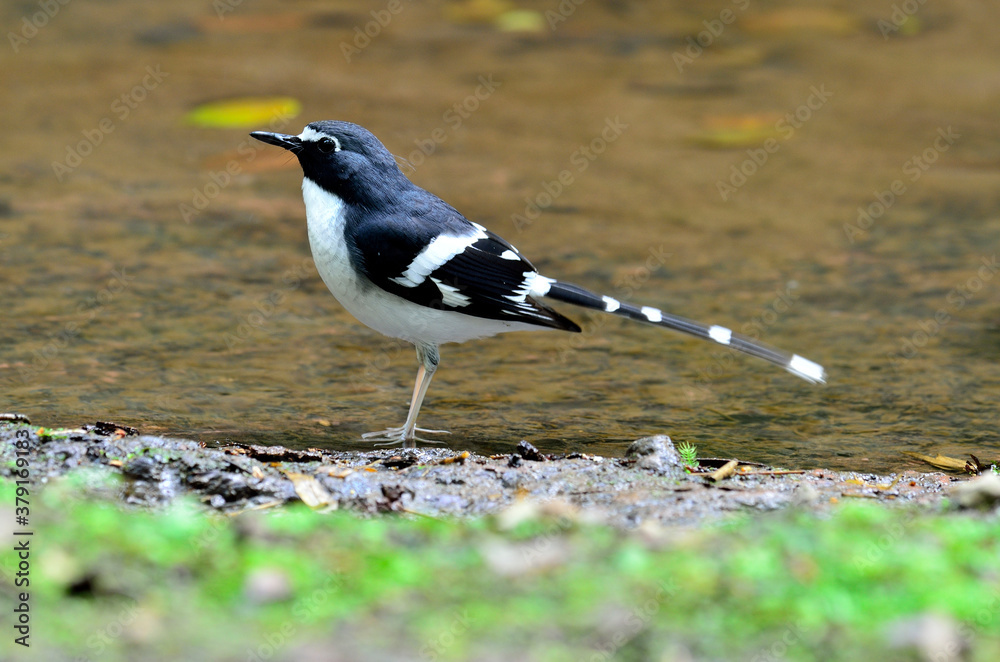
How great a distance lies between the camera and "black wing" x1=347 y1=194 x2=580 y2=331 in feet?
16.8

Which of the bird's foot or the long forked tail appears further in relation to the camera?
the long forked tail

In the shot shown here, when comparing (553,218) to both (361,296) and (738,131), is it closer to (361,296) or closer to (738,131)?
(738,131)

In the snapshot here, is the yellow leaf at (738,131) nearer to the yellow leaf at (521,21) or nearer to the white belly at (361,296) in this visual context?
the yellow leaf at (521,21)

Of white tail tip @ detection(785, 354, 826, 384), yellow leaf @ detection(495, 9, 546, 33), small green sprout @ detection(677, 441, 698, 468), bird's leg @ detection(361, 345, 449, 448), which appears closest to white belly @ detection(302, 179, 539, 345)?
bird's leg @ detection(361, 345, 449, 448)

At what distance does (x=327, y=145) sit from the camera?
524cm

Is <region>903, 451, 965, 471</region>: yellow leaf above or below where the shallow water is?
above

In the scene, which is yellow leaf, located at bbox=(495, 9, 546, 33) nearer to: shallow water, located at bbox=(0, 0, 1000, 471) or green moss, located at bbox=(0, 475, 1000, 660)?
shallow water, located at bbox=(0, 0, 1000, 471)

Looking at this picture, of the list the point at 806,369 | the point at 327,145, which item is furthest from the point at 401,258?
the point at 806,369

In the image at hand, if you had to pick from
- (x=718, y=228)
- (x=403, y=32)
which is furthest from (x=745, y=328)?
(x=403, y=32)

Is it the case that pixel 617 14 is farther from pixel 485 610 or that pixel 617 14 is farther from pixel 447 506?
pixel 485 610

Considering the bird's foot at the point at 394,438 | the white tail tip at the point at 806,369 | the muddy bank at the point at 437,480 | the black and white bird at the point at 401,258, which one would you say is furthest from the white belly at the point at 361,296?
the white tail tip at the point at 806,369

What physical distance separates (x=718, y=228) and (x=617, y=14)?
5886 millimetres

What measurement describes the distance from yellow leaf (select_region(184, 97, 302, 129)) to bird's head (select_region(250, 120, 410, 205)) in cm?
455

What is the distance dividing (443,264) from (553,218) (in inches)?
135
